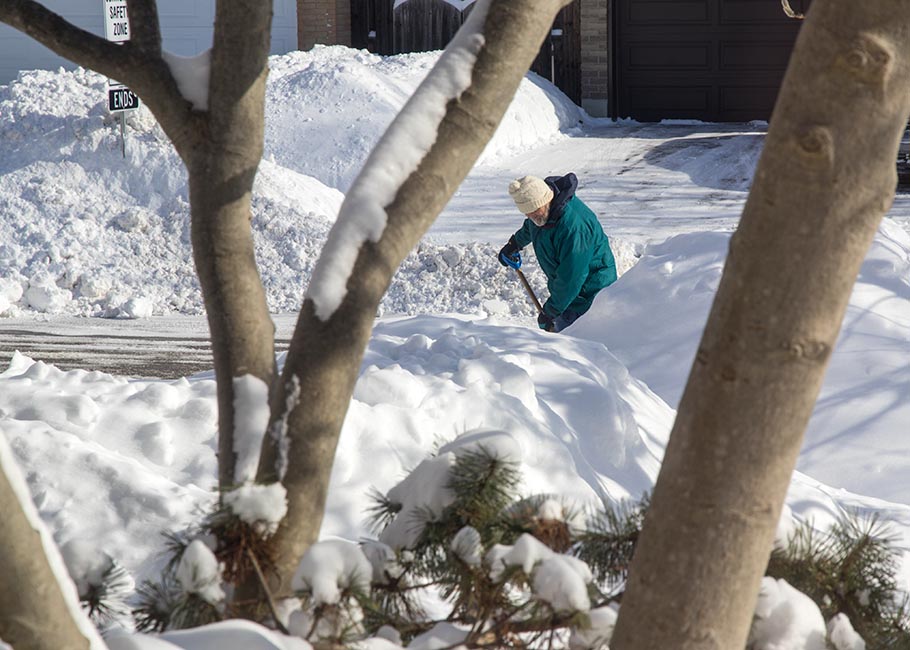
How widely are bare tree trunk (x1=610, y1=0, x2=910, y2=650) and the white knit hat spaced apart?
16.4 ft

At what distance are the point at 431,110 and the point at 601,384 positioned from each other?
3.23m

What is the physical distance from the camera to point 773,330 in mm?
1575

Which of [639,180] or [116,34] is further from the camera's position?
[639,180]

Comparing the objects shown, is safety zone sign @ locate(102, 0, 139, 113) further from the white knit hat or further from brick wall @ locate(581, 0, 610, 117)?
brick wall @ locate(581, 0, 610, 117)

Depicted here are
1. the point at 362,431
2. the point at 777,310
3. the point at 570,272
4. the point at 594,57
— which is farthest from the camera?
the point at 594,57

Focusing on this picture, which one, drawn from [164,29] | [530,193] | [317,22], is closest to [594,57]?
[317,22]

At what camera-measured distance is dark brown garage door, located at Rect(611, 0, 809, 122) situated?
18.0 metres

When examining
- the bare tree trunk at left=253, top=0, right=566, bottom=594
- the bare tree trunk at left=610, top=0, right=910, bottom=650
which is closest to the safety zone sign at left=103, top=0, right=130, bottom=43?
the bare tree trunk at left=253, top=0, right=566, bottom=594

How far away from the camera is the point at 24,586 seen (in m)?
1.59

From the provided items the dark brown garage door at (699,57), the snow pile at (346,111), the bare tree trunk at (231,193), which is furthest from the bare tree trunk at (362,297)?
the dark brown garage door at (699,57)

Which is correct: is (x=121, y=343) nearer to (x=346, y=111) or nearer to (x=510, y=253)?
(x=510, y=253)

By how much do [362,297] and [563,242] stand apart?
15.2ft

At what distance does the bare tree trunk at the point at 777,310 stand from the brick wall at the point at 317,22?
701 inches

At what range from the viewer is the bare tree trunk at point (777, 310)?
1536mm
